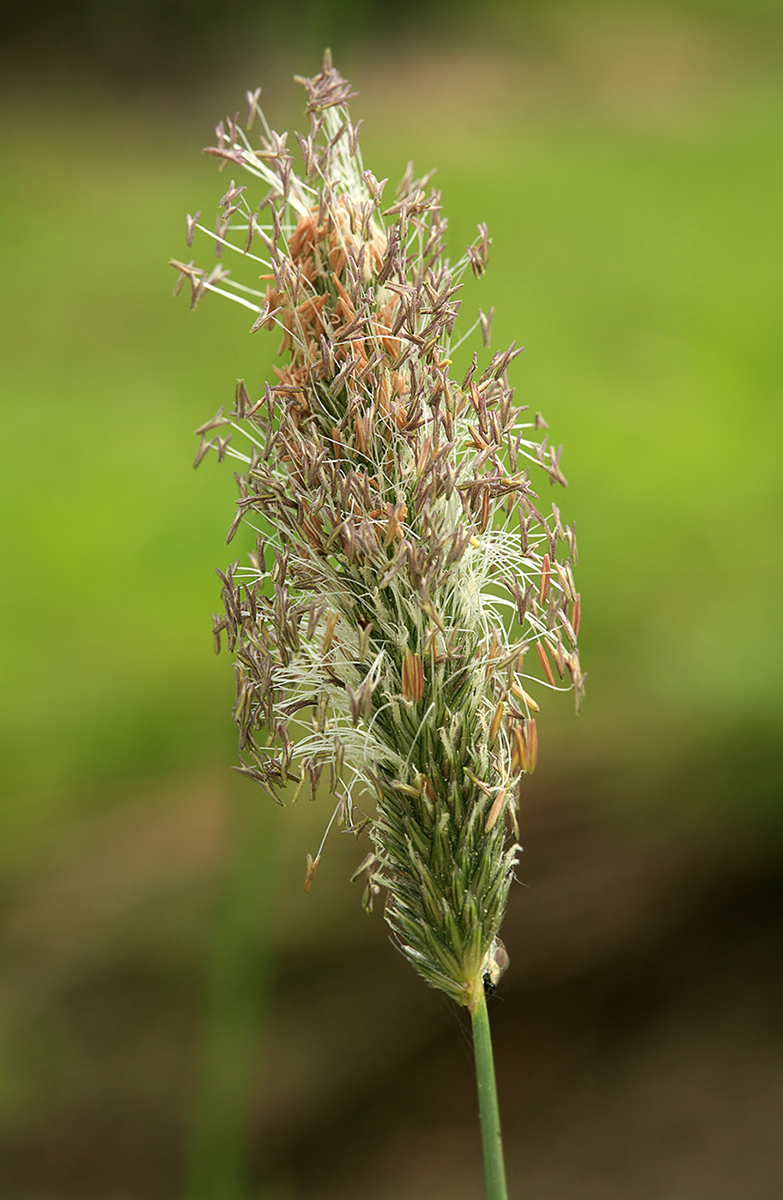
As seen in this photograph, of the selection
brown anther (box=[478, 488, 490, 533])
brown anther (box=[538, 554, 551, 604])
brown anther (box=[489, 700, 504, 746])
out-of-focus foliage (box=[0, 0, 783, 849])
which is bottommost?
brown anther (box=[489, 700, 504, 746])

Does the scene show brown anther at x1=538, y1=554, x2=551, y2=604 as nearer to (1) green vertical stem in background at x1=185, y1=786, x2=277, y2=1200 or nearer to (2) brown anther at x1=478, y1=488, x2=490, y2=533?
Result: (2) brown anther at x1=478, y1=488, x2=490, y2=533

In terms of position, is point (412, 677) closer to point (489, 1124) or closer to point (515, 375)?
point (489, 1124)

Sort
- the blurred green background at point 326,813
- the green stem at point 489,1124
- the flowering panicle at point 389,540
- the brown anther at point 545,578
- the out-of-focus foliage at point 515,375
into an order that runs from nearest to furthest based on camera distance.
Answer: the green stem at point 489,1124, the flowering panicle at point 389,540, the brown anther at point 545,578, the blurred green background at point 326,813, the out-of-focus foliage at point 515,375

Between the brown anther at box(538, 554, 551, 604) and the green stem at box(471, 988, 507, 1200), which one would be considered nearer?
the green stem at box(471, 988, 507, 1200)

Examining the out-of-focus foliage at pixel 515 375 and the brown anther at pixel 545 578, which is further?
the out-of-focus foliage at pixel 515 375

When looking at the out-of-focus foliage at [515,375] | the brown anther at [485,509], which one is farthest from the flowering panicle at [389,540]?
the out-of-focus foliage at [515,375]

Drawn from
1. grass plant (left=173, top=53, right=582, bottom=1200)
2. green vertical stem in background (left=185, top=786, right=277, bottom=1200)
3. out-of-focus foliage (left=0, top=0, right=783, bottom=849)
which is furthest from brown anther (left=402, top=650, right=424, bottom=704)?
out-of-focus foliage (left=0, top=0, right=783, bottom=849)

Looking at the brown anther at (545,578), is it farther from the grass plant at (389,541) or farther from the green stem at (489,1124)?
the green stem at (489,1124)
